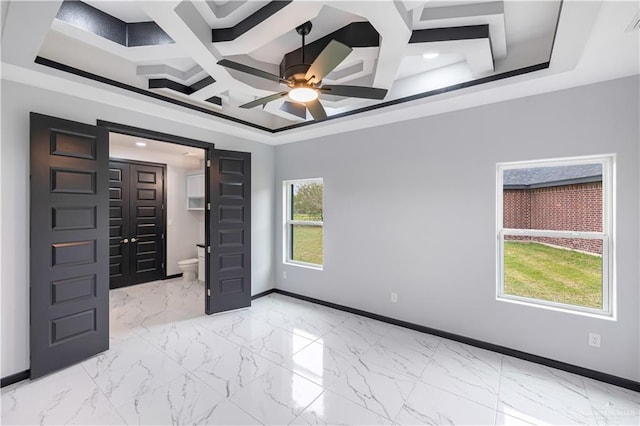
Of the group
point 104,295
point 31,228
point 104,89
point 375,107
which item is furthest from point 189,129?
point 375,107

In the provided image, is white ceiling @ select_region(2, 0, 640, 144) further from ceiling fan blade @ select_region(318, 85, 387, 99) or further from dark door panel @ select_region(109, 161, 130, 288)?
dark door panel @ select_region(109, 161, 130, 288)

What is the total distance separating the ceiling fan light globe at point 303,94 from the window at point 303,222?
83.5 inches

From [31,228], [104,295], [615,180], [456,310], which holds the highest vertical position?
[615,180]

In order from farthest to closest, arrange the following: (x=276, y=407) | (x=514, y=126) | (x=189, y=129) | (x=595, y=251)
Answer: (x=189, y=129), (x=514, y=126), (x=595, y=251), (x=276, y=407)

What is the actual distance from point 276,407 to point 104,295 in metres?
2.14

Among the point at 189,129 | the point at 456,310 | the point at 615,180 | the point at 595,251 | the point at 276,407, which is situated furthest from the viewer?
the point at 189,129

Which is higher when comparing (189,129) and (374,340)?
(189,129)

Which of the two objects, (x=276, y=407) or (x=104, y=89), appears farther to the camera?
(x=104, y=89)

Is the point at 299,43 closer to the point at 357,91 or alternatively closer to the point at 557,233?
the point at 357,91

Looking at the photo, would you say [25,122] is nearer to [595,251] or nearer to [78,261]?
[78,261]

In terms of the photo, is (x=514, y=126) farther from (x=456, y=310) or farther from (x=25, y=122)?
(x=25, y=122)

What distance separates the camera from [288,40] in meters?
2.42

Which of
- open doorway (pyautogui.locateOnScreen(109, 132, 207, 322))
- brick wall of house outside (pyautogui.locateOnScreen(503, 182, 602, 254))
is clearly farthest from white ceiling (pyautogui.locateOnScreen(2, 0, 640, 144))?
open doorway (pyautogui.locateOnScreen(109, 132, 207, 322))

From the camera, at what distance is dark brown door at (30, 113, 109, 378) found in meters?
2.41
